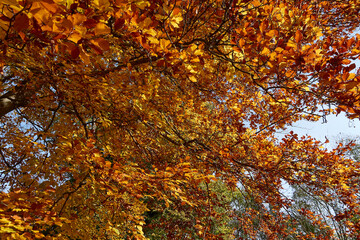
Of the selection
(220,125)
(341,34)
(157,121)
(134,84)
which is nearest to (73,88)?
(134,84)

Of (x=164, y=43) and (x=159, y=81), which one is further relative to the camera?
(x=159, y=81)

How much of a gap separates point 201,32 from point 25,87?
2.91m

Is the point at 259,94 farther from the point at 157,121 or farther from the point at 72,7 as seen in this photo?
the point at 72,7

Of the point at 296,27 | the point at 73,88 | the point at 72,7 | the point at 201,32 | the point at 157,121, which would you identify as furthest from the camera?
the point at 157,121

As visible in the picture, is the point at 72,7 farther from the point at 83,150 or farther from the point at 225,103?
the point at 225,103

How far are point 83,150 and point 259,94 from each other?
401 centimetres

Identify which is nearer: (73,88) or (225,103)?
(73,88)

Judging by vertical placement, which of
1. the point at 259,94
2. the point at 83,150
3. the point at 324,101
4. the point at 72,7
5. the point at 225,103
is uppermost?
the point at 259,94

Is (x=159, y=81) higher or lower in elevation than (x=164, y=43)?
higher

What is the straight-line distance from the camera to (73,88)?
2.79 metres

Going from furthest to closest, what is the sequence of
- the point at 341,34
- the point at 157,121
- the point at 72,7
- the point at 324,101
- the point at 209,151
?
the point at 341,34 < the point at 157,121 < the point at 209,151 < the point at 324,101 < the point at 72,7

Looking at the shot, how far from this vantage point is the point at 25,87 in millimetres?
3062

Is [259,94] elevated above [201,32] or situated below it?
above

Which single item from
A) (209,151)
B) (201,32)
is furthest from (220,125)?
(201,32)
